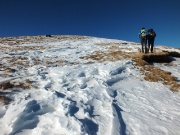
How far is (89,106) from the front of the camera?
6.01 metres

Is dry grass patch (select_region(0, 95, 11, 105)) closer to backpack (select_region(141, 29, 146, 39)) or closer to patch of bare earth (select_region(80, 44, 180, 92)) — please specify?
patch of bare earth (select_region(80, 44, 180, 92))

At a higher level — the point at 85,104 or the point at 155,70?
the point at 155,70

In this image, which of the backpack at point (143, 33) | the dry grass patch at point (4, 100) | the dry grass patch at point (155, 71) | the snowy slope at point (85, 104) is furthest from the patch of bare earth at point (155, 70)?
the dry grass patch at point (4, 100)

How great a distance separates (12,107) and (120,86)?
4716mm

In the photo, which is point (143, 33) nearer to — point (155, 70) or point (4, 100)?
point (155, 70)

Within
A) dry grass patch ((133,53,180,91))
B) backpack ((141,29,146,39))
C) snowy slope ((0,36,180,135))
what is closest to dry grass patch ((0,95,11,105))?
snowy slope ((0,36,180,135))

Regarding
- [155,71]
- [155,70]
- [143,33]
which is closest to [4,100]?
[155,71]

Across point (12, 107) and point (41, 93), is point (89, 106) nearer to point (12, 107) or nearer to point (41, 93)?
point (41, 93)

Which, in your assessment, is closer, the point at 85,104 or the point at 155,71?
the point at 85,104

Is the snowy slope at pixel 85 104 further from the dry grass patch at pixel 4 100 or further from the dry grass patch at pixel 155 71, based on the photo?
the dry grass patch at pixel 155 71

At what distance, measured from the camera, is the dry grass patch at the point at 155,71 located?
8.60m

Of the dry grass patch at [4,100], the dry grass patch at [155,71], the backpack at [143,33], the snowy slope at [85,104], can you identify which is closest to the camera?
the snowy slope at [85,104]

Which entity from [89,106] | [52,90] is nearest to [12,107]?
[52,90]

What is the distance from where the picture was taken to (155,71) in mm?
10180
